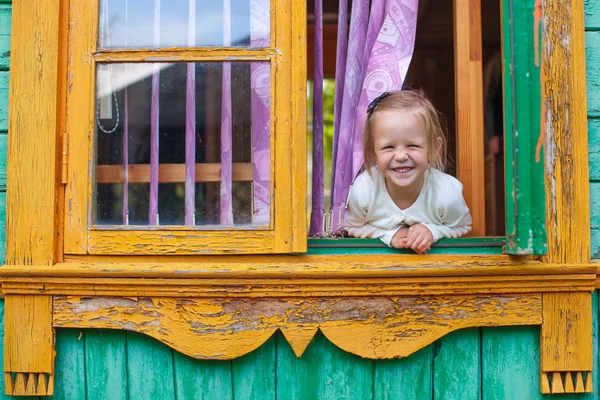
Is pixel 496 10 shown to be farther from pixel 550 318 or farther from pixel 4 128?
pixel 4 128

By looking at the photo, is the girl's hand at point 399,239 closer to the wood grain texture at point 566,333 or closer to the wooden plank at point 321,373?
the wooden plank at point 321,373

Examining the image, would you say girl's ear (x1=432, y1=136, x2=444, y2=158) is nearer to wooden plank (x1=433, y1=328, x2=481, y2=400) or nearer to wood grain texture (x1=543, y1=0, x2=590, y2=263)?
wood grain texture (x1=543, y1=0, x2=590, y2=263)

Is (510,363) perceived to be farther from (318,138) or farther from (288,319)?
(318,138)

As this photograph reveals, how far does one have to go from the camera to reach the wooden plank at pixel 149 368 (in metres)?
1.98

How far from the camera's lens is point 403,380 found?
1.99m

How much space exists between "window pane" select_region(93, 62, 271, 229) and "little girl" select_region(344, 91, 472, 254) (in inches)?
17.0

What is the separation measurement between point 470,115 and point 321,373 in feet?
3.60

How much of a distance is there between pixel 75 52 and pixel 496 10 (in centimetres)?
257

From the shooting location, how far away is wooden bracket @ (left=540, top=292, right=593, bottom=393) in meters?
1.96

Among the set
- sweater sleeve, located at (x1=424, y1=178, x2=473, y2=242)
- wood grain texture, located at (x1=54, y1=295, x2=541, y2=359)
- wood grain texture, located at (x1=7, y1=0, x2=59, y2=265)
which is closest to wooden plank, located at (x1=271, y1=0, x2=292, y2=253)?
wood grain texture, located at (x1=54, y1=295, x2=541, y2=359)

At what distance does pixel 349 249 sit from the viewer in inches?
77.9

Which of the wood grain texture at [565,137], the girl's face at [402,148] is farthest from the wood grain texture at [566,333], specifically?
the girl's face at [402,148]

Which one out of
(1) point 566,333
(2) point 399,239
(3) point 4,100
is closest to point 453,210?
(2) point 399,239

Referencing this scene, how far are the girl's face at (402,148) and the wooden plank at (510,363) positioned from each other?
576 mm
